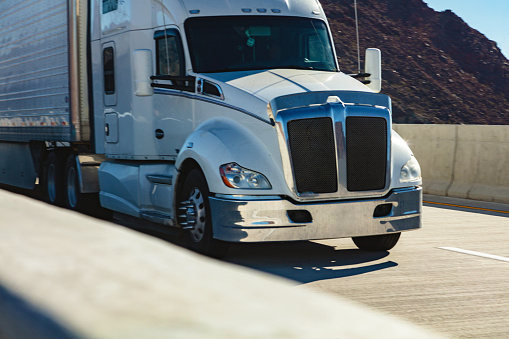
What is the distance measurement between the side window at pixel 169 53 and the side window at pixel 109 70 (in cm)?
148

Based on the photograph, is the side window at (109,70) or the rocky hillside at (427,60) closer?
the side window at (109,70)

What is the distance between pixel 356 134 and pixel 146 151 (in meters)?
3.11

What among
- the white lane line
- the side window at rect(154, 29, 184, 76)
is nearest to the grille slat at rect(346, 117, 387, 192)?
the white lane line

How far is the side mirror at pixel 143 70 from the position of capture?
948cm

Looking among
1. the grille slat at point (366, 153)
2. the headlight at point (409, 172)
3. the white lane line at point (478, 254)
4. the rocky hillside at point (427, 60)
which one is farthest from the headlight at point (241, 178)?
the rocky hillside at point (427, 60)

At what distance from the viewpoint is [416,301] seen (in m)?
6.62

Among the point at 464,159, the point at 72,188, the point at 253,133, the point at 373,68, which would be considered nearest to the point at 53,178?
the point at 72,188

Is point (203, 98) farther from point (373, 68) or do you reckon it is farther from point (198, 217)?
point (373, 68)

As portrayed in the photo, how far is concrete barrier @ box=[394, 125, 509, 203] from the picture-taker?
49.7 feet

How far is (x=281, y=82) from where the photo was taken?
903 cm

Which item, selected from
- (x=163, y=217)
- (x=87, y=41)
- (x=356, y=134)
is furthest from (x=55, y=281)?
(x=87, y=41)

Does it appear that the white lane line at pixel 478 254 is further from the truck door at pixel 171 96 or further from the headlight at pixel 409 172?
the truck door at pixel 171 96

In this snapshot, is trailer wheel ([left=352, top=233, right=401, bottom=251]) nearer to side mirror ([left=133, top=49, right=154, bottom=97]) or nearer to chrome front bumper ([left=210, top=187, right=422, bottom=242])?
chrome front bumper ([left=210, top=187, right=422, bottom=242])

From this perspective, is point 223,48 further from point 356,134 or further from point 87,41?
point 87,41
